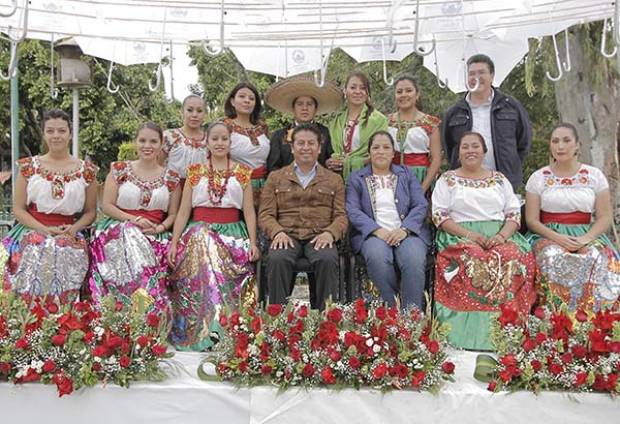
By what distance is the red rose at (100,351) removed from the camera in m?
2.85

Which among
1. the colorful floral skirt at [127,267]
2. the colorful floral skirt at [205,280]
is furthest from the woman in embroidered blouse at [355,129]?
the colorful floral skirt at [127,267]

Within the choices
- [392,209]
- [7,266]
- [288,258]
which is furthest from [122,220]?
[392,209]

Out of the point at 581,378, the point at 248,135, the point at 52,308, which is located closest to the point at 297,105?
the point at 248,135

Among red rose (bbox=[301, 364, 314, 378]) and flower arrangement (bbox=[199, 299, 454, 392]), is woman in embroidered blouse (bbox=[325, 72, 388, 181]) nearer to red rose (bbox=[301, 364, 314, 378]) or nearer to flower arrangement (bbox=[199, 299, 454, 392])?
flower arrangement (bbox=[199, 299, 454, 392])

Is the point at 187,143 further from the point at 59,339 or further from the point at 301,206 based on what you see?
the point at 59,339

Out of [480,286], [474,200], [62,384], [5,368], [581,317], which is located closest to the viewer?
[62,384]

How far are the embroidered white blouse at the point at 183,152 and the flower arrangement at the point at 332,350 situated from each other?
1899 mm

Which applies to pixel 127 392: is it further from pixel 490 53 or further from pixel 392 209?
pixel 490 53

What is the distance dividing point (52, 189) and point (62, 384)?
1810mm

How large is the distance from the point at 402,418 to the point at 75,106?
5.92 m

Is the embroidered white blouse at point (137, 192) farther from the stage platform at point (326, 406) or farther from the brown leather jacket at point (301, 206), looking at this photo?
the stage platform at point (326, 406)

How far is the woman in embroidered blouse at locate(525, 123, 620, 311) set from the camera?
3996 millimetres

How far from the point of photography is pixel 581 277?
3.99 metres

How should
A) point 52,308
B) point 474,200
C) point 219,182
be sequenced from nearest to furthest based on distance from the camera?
point 52,308
point 474,200
point 219,182
